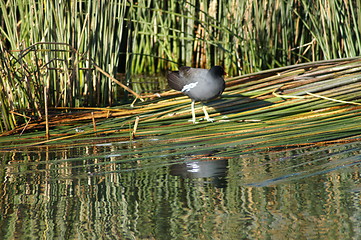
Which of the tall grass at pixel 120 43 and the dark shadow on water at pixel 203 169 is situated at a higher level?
the tall grass at pixel 120 43

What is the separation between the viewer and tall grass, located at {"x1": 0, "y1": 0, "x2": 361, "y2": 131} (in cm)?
451

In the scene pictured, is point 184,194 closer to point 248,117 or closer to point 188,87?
point 248,117

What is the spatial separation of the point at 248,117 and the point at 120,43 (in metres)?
1.62

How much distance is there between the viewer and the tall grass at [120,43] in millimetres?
4512

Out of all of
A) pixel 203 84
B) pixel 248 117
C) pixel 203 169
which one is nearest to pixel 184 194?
pixel 203 169

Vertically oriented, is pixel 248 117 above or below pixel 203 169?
above

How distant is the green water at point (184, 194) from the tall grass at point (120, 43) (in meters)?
1.14

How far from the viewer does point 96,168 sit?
322 centimetres

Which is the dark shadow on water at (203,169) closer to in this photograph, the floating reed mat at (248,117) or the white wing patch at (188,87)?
the floating reed mat at (248,117)

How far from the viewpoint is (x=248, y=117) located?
4266 mm

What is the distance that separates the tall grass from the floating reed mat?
297mm

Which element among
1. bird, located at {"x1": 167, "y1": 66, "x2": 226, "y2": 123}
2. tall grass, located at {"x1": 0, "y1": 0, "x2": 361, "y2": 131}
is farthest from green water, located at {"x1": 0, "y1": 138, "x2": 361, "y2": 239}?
tall grass, located at {"x1": 0, "y1": 0, "x2": 361, "y2": 131}

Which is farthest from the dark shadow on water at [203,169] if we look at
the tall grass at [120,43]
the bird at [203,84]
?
the tall grass at [120,43]

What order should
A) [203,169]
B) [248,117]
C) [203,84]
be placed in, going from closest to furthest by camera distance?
[203,169]
[248,117]
[203,84]
